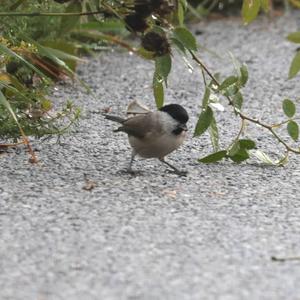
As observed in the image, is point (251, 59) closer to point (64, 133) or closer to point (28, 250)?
point (64, 133)

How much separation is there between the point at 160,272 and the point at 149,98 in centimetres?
303

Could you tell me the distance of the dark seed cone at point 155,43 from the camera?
4.12 metres

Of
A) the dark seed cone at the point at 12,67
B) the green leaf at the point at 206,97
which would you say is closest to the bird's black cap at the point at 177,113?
the green leaf at the point at 206,97

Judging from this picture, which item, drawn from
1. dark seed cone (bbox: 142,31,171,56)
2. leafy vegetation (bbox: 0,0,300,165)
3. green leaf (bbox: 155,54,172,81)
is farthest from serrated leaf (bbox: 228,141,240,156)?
dark seed cone (bbox: 142,31,171,56)

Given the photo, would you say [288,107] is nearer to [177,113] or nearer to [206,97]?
[206,97]

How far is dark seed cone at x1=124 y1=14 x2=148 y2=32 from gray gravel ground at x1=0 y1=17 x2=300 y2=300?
0.68 meters

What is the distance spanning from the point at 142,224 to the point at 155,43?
2.91ft

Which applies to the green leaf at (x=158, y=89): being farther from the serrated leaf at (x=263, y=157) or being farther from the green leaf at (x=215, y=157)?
the serrated leaf at (x=263, y=157)

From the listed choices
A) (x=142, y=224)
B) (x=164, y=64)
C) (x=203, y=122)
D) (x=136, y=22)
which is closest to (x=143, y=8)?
(x=136, y=22)

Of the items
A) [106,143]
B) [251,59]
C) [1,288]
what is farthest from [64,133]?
[251,59]

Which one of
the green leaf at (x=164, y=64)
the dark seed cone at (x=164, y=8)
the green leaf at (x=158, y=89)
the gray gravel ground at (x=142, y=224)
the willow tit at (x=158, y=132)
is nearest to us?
the gray gravel ground at (x=142, y=224)

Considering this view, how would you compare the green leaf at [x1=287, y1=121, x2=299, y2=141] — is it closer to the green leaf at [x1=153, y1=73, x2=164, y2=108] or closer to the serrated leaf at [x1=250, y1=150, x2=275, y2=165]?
the serrated leaf at [x1=250, y1=150, x2=275, y2=165]

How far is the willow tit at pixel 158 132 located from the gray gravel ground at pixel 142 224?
0.11 m

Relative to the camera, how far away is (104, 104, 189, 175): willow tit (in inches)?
174
